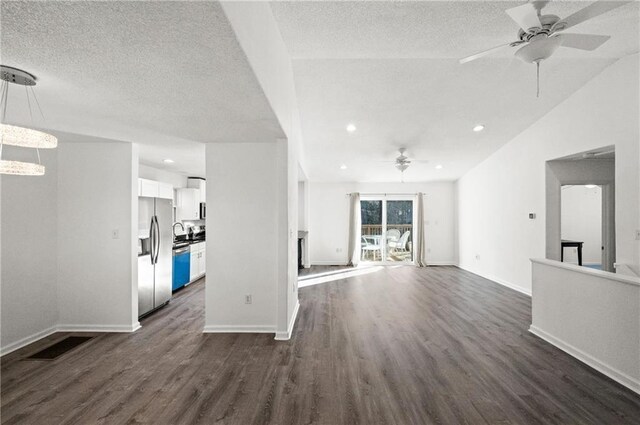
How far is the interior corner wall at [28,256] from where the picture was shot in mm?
3143

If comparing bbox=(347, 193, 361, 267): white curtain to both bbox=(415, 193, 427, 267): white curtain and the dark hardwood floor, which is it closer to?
bbox=(415, 193, 427, 267): white curtain

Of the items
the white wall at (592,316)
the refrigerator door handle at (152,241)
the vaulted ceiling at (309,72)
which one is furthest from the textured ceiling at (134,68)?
the white wall at (592,316)

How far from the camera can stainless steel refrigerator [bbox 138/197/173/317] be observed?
4062mm

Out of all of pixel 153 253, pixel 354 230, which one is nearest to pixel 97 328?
pixel 153 253

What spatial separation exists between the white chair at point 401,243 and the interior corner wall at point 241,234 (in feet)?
18.9

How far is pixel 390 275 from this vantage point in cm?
713

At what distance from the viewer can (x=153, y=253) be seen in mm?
4281

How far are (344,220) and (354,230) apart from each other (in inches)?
17.2

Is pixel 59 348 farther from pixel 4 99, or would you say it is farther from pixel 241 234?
pixel 4 99

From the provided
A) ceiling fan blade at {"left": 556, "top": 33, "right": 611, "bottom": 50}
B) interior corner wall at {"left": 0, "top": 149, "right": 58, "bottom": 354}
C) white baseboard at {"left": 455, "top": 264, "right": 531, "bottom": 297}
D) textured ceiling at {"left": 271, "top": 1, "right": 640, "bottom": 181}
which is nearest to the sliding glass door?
white baseboard at {"left": 455, "top": 264, "right": 531, "bottom": 297}

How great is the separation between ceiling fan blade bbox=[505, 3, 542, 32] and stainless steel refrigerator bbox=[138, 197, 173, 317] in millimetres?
4480

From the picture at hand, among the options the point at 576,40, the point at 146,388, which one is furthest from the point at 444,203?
the point at 146,388

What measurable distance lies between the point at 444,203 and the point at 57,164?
8.53 m

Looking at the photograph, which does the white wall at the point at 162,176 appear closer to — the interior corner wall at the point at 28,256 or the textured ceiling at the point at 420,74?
the interior corner wall at the point at 28,256
